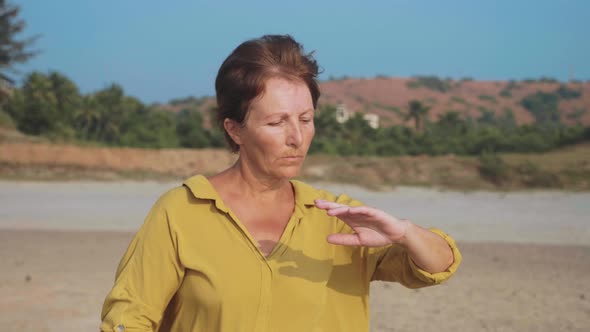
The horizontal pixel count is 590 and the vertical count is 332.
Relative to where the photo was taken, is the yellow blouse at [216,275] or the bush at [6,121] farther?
the bush at [6,121]

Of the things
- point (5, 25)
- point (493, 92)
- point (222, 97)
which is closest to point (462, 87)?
point (493, 92)

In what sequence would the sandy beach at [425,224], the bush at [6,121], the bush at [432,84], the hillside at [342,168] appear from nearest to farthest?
the sandy beach at [425,224] < the hillside at [342,168] < the bush at [6,121] < the bush at [432,84]

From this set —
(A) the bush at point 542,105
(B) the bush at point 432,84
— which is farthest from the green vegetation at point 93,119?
(B) the bush at point 432,84

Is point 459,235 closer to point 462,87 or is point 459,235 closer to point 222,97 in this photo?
point 222,97

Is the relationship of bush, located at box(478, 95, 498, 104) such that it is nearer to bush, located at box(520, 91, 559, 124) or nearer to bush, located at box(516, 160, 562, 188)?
bush, located at box(520, 91, 559, 124)

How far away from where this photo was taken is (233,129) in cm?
207

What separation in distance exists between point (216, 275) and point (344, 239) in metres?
0.35

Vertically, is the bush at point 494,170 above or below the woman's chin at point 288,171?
below

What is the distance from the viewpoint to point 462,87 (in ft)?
306

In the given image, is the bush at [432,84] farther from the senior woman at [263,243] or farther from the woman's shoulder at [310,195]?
the senior woman at [263,243]

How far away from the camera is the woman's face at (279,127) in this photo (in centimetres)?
195

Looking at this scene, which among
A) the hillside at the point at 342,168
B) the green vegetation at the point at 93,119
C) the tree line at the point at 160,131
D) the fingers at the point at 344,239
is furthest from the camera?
the green vegetation at the point at 93,119

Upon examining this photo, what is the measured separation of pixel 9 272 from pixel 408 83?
87445mm

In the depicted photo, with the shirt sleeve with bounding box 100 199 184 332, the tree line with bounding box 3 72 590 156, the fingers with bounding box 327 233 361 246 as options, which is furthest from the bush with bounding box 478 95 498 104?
the shirt sleeve with bounding box 100 199 184 332
